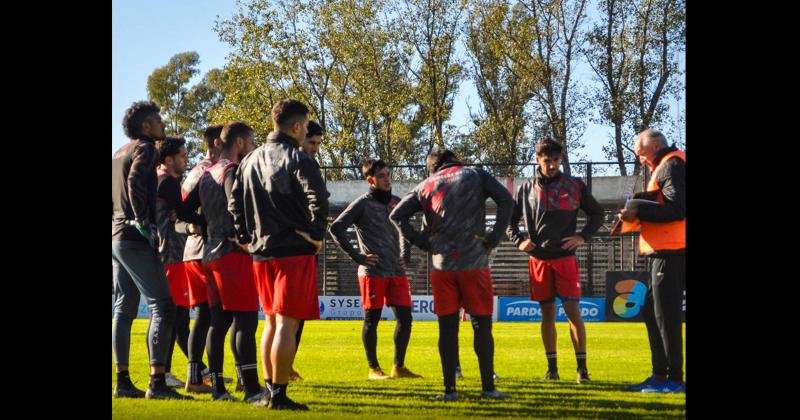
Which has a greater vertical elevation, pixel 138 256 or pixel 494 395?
pixel 138 256

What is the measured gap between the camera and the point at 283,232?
6.82m

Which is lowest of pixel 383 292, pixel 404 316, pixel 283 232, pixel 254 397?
pixel 254 397

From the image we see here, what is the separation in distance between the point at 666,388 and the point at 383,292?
10.8ft

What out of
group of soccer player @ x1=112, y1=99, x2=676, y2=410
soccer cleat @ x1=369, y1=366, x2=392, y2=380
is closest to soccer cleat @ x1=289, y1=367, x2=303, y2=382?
soccer cleat @ x1=369, y1=366, x2=392, y2=380

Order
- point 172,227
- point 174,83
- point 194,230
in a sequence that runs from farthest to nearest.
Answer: point 174,83 → point 172,227 → point 194,230

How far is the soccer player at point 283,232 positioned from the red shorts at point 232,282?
568 millimetres

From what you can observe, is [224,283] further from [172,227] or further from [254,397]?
[172,227]

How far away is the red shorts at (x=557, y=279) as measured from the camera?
9242 millimetres

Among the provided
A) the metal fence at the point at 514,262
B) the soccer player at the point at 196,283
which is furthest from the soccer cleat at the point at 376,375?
the metal fence at the point at 514,262

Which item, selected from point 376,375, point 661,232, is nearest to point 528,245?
point 661,232

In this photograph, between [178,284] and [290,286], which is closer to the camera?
[290,286]
